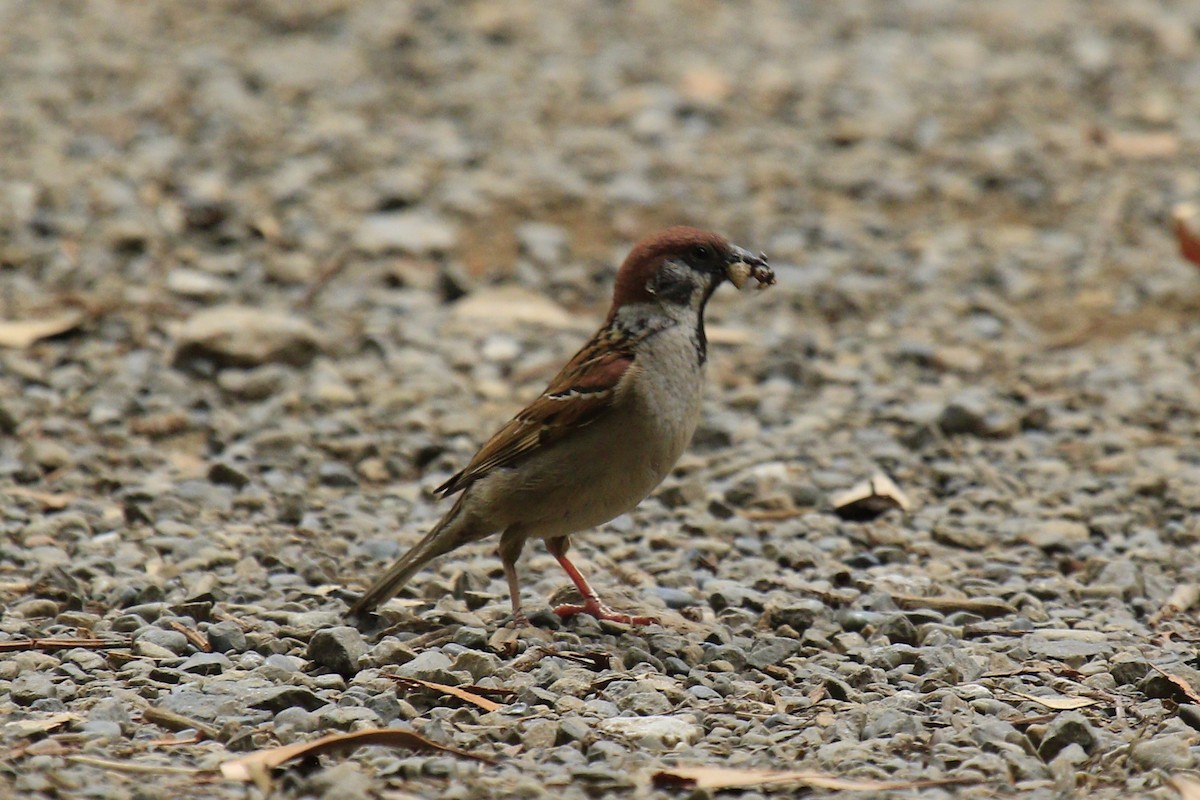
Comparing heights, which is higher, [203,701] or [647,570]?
[203,701]

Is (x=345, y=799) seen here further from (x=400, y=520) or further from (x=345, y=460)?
(x=345, y=460)

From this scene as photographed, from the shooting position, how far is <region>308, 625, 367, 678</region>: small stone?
4.71 meters

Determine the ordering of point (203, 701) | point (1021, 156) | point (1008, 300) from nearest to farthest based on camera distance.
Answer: point (203, 701) < point (1008, 300) < point (1021, 156)

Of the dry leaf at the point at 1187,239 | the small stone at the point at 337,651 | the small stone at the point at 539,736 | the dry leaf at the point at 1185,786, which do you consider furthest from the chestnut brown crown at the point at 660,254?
the dry leaf at the point at 1187,239

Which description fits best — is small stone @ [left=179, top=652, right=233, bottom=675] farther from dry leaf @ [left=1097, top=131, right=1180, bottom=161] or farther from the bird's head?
dry leaf @ [left=1097, top=131, right=1180, bottom=161]

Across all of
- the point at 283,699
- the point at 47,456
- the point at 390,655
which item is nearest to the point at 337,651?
the point at 390,655

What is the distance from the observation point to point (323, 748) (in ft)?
13.2

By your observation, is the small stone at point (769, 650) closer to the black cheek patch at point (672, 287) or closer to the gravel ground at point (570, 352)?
the gravel ground at point (570, 352)

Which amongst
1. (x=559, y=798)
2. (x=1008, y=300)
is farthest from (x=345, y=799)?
(x=1008, y=300)

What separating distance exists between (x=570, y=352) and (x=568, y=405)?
10.2ft

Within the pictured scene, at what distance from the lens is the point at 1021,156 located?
36.2 ft

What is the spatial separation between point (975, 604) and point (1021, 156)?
20.5 ft

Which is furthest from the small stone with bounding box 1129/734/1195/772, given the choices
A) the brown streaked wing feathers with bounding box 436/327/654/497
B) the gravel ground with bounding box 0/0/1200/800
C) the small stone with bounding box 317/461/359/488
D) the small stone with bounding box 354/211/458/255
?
the small stone with bounding box 354/211/458/255

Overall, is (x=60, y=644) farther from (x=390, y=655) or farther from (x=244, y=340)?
(x=244, y=340)
